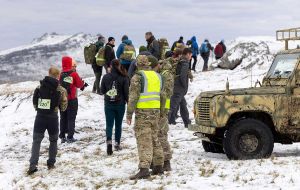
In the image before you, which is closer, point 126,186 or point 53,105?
point 126,186

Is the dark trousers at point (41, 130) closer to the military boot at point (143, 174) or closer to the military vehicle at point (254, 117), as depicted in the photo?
the military boot at point (143, 174)

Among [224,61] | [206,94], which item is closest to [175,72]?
[206,94]

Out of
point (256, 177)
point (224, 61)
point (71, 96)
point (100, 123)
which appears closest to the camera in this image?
point (256, 177)

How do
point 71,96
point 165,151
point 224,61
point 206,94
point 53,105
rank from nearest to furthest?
point 165,151 → point 53,105 → point 206,94 → point 71,96 → point 224,61

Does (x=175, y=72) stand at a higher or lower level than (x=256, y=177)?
higher

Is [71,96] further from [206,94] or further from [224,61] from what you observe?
[224,61]

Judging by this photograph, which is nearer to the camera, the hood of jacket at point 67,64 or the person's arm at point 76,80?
the hood of jacket at point 67,64

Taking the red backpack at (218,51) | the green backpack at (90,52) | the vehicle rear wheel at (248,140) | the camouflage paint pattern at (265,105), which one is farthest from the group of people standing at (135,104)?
the red backpack at (218,51)

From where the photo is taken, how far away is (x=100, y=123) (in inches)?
710

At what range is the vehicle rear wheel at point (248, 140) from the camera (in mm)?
11078

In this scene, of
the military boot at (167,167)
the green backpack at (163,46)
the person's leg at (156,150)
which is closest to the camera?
the person's leg at (156,150)

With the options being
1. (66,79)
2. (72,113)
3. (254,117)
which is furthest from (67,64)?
(254,117)

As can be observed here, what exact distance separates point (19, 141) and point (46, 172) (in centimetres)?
530

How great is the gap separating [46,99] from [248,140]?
3832mm
